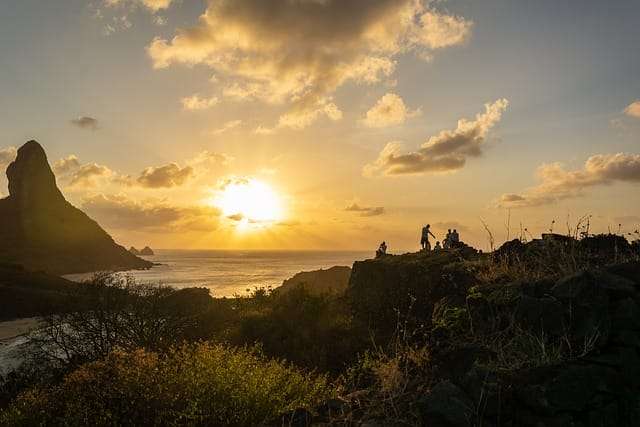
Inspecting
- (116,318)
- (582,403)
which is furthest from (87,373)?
(116,318)

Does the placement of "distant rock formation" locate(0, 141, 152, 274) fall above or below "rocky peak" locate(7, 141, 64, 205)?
below

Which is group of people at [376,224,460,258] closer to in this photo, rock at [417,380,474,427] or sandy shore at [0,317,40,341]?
rock at [417,380,474,427]

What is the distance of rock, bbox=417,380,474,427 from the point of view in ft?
15.7

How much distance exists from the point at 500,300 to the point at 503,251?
12.2 ft

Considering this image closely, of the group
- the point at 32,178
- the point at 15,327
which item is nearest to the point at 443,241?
the point at 15,327

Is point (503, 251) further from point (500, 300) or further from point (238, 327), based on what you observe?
point (238, 327)

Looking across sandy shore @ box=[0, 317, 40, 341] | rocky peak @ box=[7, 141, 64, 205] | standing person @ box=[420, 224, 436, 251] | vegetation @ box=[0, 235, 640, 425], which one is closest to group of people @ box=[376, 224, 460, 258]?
standing person @ box=[420, 224, 436, 251]

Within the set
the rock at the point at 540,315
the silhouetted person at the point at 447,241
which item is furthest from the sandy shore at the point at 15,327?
the rock at the point at 540,315

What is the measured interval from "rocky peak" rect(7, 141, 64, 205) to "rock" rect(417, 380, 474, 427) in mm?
194647

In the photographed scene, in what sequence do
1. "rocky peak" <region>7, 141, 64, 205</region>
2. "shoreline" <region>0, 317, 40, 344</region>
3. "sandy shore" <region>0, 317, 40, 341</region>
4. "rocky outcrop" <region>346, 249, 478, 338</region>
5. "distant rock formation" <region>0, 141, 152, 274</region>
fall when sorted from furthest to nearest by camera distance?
Answer: 1. "rocky peak" <region>7, 141, 64, 205</region>
2. "distant rock formation" <region>0, 141, 152, 274</region>
3. "sandy shore" <region>0, 317, 40, 341</region>
4. "shoreline" <region>0, 317, 40, 344</region>
5. "rocky outcrop" <region>346, 249, 478, 338</region>

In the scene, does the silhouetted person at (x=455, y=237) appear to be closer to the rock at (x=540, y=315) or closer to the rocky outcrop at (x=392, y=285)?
the rocky outcrop at (x=392, y=285)

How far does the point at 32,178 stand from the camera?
17338 cm

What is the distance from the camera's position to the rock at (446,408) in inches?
188

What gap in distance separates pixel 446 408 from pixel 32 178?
204043 mm
